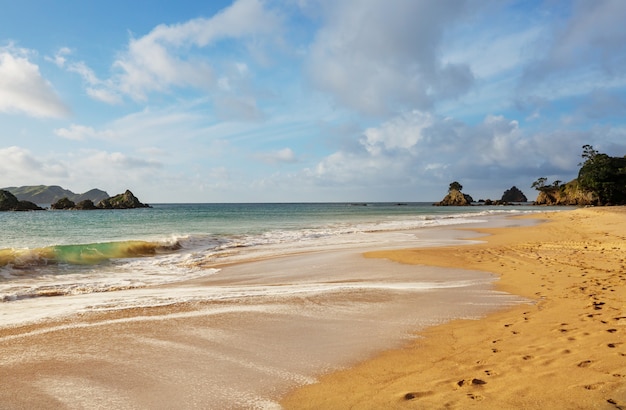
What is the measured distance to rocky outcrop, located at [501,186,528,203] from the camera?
188 m

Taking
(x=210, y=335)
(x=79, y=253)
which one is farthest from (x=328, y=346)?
(x=79, y=253)

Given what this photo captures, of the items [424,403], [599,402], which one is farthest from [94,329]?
[599,402]

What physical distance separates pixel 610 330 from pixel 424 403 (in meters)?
3.63

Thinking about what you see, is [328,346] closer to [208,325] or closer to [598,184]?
[208,325]

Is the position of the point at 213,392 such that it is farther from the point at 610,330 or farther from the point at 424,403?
the point at 610,330

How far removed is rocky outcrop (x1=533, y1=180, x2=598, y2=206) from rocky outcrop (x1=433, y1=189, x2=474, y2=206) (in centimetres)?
2794

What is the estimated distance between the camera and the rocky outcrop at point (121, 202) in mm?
114750

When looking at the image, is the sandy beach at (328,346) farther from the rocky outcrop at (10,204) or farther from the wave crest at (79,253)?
the rocky outcrop at (10,204)

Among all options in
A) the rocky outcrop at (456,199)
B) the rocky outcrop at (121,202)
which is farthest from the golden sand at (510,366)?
the rocky outcrop at (456,199)

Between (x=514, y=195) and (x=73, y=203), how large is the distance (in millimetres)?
192320

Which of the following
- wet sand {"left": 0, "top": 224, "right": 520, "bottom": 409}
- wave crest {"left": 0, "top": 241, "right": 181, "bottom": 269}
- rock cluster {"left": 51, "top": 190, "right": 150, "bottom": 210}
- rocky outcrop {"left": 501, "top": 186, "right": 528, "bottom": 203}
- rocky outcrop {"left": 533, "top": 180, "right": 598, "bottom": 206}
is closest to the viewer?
wet sand {"left": 0, "top": 224, "right": 520, "bottom": 409}

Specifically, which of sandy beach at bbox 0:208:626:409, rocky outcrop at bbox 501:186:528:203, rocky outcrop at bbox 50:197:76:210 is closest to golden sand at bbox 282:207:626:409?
sandy beach at bbox 0:208:626:409

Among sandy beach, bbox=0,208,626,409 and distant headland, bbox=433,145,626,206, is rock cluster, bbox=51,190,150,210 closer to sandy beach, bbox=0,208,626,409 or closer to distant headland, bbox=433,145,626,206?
sandy beach, bbox=0,208,626,409

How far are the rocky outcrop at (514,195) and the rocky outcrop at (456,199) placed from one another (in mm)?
36845
